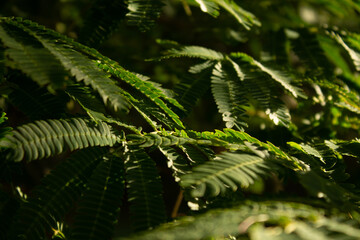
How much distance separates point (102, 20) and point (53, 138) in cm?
80

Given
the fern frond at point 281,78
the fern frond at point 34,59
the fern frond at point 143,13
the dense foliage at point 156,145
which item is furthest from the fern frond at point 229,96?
the fern frond at point 34,59

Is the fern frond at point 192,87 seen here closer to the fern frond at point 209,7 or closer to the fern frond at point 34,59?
the fern frond at point 209,7

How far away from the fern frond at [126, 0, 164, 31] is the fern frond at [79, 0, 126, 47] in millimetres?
134

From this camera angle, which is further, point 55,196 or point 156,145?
point 156,145

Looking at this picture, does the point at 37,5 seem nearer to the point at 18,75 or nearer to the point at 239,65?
the point at 18,75

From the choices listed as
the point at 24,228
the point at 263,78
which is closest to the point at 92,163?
the point at 24,228

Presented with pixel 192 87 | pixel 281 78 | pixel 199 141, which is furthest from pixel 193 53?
pixel 199 141

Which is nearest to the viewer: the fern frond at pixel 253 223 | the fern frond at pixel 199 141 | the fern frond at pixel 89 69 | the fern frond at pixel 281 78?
the fern frond at pixel 253 223

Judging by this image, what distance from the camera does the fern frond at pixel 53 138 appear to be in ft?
2.51

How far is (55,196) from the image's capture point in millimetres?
844

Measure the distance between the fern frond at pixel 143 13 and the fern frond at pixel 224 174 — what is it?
2.41 feet

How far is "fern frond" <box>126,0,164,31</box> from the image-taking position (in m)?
1.36

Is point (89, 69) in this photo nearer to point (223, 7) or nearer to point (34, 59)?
point (34, 59)

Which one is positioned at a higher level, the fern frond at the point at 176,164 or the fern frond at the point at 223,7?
the fern frond at the point at 223,7
